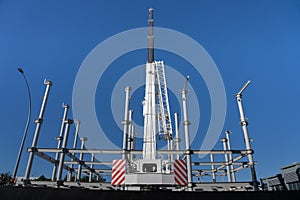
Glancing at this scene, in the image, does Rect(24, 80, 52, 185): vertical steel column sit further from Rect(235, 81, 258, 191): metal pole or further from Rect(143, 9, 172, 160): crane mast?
Rect(235, 81, 258, 191): metal pole

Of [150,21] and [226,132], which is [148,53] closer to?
[150,21]

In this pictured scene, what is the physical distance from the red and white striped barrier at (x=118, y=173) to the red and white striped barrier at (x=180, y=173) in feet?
7.84

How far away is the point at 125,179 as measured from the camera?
370 inches

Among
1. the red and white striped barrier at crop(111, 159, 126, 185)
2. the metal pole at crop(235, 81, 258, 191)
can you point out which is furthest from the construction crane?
the metal pole at crop(235, 81, 258, 191)

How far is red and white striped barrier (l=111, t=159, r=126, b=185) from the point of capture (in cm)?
949

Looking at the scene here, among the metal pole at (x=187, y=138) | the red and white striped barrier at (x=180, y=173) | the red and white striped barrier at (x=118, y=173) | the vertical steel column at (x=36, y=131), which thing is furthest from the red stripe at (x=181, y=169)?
the vertical steel column at (x=36, y=131)

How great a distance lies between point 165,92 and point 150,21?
802cm

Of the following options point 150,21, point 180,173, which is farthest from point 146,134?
point 150,21

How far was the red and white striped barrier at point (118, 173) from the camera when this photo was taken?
31.1ft

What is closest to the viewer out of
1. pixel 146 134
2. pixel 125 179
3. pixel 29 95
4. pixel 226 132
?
pixel 125 179

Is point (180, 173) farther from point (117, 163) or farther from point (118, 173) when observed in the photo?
point (117, 163)

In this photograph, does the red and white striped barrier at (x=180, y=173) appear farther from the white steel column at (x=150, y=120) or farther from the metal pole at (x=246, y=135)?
the metal pole at (x=246, y=135)

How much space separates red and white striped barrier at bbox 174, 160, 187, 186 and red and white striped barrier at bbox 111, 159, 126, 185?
239cm

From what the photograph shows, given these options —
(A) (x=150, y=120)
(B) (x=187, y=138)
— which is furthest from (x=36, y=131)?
(B) (x=187, y=138)
